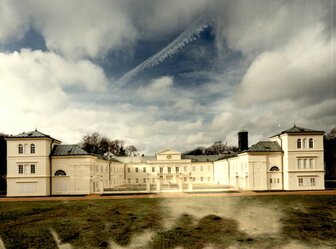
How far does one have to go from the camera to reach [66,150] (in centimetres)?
4544

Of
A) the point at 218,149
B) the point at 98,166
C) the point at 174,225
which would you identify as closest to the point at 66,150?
the point at 98,166

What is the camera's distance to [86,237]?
19531 mm

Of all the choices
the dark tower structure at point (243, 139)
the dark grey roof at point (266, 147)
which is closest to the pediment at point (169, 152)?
the dark tower structure at point (243, 139)

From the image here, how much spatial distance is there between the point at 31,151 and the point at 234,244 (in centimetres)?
3451

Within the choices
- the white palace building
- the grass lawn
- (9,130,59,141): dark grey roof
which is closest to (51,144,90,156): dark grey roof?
the white palace building

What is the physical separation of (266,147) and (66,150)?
3078 cm

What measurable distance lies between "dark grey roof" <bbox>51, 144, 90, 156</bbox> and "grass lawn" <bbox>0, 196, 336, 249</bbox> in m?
13.4

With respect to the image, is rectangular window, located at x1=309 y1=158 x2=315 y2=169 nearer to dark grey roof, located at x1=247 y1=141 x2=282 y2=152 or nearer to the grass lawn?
dark grey roof, located at x1=247 y1=141 x2=282 y2=152

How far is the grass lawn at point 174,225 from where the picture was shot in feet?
60.0

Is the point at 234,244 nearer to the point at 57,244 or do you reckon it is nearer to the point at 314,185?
the point at 57,244

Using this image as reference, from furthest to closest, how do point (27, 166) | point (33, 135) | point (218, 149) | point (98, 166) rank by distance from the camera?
point (218, 149) < point (98, 166) < point (33, 135) < point (27, 166)

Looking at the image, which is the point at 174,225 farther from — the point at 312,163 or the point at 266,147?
the point at 312,163

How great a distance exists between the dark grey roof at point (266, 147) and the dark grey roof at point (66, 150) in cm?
2565

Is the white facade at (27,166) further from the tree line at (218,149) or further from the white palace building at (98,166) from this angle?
the tree line at (218,149)
